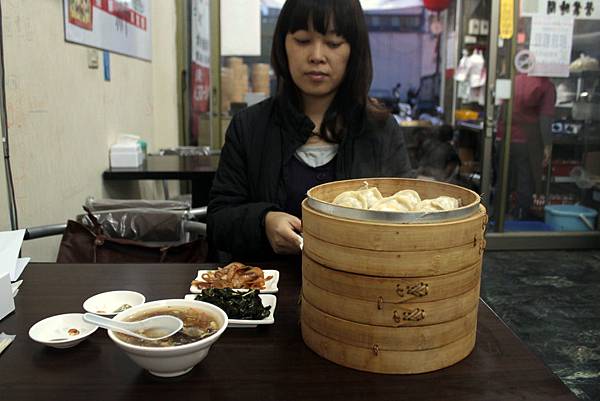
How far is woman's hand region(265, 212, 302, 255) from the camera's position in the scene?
1.37 metres

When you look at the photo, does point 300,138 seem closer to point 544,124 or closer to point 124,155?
point 124,155

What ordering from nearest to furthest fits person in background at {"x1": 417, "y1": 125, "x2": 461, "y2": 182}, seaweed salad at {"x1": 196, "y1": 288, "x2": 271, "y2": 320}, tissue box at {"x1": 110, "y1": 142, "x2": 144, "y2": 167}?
seaweed salad at {"x1": 196, "y1": 288, "x2": 271, "y2": 320} < tissue box at {"x1": 110, "y1": 142, "x2": 144, "y2": 167} < person in background at {"x1": 417, "y1": 125, "x2": 461, "y2": 182}

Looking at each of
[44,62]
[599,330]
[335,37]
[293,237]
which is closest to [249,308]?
[293,237]

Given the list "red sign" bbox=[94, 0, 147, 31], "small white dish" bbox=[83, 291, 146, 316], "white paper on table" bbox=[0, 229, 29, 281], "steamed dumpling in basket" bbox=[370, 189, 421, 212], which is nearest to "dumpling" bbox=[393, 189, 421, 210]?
"steamed dumpling in basket" bbox=[370, 189, 421, 212]

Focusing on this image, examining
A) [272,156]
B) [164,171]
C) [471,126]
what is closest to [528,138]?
[471,126]

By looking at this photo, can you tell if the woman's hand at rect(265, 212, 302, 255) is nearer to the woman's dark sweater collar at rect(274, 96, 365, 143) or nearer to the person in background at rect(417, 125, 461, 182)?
the woman's dark sweater collar at rect(274, 96, 365, 143)

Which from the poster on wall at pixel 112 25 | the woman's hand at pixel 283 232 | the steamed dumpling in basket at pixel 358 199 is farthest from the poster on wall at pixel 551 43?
the steamed dumpling in basket at pixel 358 199

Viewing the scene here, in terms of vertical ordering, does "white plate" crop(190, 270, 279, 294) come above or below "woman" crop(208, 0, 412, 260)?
below

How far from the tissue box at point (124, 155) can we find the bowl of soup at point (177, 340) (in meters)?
2.54

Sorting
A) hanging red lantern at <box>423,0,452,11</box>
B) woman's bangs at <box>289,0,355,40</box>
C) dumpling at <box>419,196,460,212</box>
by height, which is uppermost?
hanging red lantern at <box>423,0,452,11</box>

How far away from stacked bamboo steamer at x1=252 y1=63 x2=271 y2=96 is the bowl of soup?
4.19 meters

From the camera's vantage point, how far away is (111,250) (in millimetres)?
2092

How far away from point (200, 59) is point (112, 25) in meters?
1.68

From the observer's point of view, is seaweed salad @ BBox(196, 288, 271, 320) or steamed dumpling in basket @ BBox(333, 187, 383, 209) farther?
seaweed salad @ BBox(196, 288, 271, 320)
